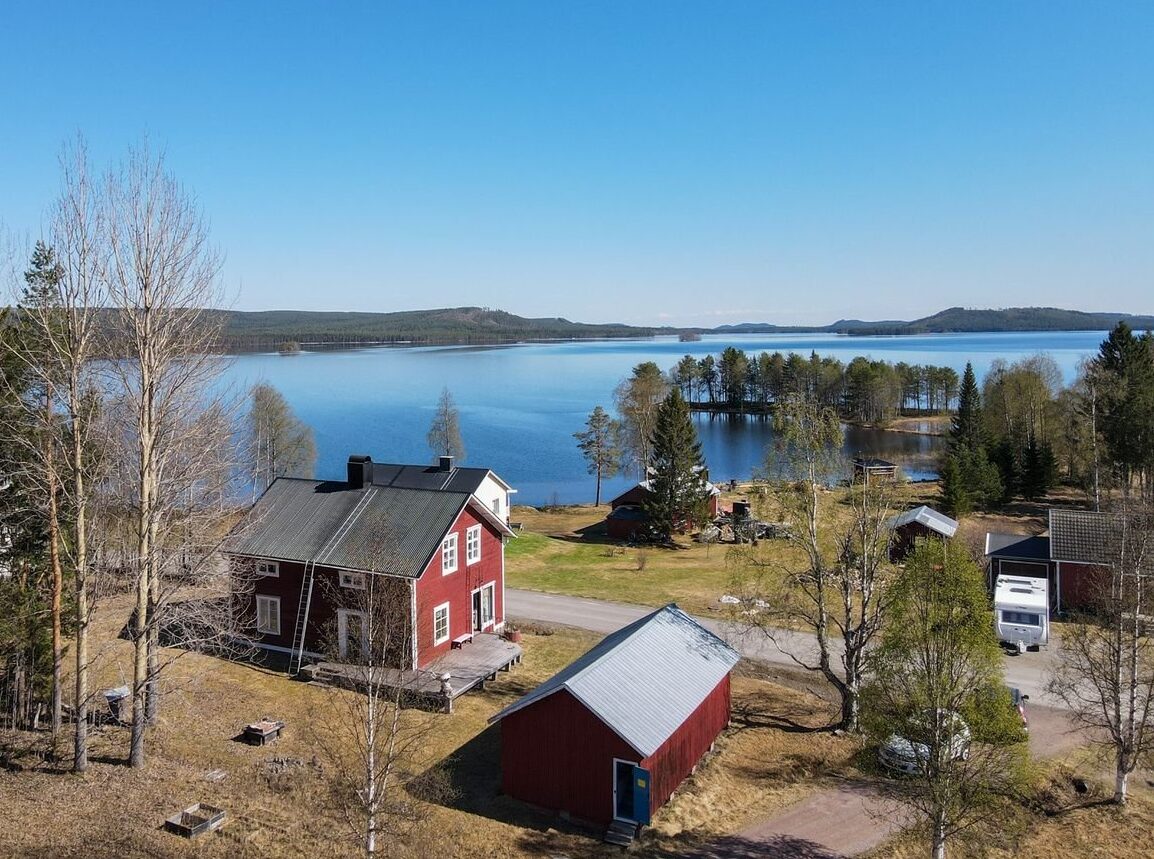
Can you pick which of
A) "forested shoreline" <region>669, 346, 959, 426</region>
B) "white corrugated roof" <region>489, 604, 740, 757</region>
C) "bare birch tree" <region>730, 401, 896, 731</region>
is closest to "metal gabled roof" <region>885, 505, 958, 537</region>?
"bare birch tree" <region>730, 401, 896, 731</region>

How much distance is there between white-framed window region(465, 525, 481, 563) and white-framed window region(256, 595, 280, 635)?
6974 millimetres

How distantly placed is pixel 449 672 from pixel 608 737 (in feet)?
30.9

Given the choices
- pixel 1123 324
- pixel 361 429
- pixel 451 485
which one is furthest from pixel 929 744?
pixel 361 429

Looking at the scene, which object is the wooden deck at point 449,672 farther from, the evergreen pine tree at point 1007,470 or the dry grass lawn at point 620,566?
the evergreen pine tree at point 1007,470

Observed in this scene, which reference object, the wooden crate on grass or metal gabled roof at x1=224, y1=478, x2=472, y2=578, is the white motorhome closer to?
metal gabled roof at x1=224, y1=478, x2=472, y2=578

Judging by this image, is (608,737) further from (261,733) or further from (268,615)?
(268,615)

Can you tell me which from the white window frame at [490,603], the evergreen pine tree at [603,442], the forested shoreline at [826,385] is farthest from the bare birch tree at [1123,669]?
the forested shoreline at [826,385]

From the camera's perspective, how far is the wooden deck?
23.7 metres

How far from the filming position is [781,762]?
69.5 feet

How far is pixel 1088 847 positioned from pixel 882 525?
9.33 metres

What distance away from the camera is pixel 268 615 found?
28156 mm

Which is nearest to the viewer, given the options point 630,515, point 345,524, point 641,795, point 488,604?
point 641,795

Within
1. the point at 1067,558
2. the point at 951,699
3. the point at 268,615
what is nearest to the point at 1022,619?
the point at 1067,558

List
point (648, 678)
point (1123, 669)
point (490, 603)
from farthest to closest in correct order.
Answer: point (490, 603), point (1123, 669), point (648, 678)
